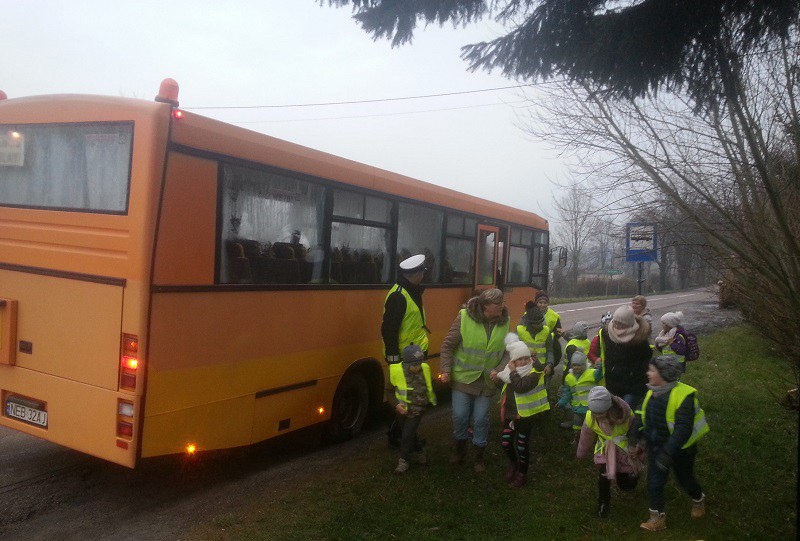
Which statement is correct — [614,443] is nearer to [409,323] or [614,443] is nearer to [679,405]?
[679,405]

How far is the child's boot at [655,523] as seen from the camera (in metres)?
4.82

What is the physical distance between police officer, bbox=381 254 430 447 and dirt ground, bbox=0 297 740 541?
133 cm

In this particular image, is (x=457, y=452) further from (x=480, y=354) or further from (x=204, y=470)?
(x=204, y=470)

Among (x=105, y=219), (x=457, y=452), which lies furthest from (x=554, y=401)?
(x=105, y=219)

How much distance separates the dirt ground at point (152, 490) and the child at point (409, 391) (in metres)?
0.81

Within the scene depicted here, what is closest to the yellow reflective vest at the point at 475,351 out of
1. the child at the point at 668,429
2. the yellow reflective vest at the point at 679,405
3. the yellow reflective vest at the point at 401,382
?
the yellow reflective vest at the point at 401,382

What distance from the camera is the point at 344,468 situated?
625 centimetres

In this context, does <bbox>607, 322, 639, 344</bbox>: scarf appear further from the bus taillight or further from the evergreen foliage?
the bus taillight

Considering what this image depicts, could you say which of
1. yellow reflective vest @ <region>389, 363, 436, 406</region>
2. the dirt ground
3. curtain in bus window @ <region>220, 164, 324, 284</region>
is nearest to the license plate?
the dirt ground


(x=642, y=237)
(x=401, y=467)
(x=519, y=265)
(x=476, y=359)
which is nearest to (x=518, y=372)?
(x=476, y=359)

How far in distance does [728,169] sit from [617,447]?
8.72 ft

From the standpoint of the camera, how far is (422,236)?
27.1 feet

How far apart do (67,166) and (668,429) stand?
201 inches

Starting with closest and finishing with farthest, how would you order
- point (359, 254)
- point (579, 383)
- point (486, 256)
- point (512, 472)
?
point (512, 472) < point (579, 383) < point (359, 254) < point (486, 256)
